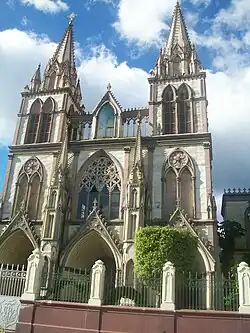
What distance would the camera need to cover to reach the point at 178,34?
1383 inches

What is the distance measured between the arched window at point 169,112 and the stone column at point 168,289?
16922mm

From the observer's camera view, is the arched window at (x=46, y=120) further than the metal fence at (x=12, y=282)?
Yes

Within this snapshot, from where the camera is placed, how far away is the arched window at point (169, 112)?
2880 centimetres

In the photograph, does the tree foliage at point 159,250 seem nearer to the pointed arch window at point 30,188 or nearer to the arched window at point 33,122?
the pointed arch window at point 30,188

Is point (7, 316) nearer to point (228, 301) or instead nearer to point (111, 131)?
point (228, 301)

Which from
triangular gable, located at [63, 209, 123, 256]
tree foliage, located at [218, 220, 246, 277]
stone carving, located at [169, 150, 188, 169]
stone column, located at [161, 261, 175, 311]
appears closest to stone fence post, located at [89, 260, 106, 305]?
stone column, located at [161, 261, 175, 311]

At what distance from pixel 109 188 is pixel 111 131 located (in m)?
5.56

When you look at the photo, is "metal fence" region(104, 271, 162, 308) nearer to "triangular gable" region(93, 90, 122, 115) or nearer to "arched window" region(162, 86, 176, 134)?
"arched window" region(162, 86, 176, 134)

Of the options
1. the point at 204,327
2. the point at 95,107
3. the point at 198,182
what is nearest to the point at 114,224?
the point at 198,182

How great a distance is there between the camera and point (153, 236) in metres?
20.6

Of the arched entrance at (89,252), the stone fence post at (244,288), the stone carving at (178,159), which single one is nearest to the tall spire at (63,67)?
the stone carving at (178,159)

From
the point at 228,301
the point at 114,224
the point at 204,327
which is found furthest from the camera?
the point at 114,224

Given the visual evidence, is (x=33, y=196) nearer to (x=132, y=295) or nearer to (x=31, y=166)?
(x=31, y=166)

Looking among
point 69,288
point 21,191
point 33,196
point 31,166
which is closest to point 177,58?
point 31,166
